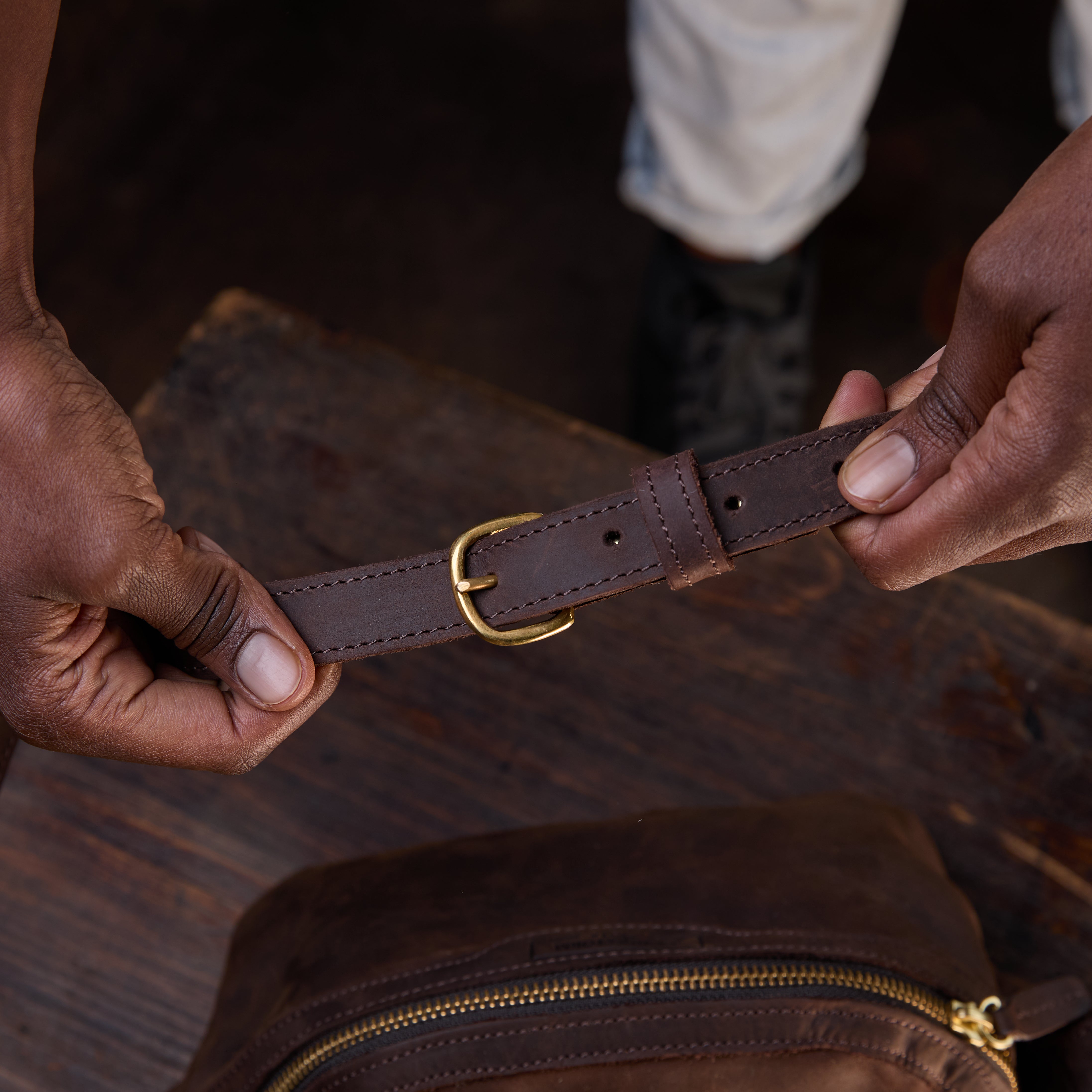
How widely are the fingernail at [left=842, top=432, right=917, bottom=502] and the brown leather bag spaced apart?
292 mm

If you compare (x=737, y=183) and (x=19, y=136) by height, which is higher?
(x=19, y=136)

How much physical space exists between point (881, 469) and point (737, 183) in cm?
82

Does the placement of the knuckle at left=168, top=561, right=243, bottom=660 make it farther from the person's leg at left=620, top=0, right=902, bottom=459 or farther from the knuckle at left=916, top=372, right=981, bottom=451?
the person's leg at left=620, top=0, right=902, bottom=459

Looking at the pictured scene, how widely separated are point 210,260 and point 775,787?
1531 mm

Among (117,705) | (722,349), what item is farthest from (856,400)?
(722,349)

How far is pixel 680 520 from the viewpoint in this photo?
584 millimetres

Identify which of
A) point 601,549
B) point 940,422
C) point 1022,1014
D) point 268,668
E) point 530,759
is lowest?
point 530,759

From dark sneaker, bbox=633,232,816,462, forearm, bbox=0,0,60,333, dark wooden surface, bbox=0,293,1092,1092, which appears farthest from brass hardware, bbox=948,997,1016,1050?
dark sneaker, bbox=633,232,816,462

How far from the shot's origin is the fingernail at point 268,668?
1.98 feet

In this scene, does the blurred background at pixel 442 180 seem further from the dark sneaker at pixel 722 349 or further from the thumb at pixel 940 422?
the thumb at pixel 940 422

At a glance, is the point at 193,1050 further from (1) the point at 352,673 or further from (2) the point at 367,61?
(2) the point at 367,61

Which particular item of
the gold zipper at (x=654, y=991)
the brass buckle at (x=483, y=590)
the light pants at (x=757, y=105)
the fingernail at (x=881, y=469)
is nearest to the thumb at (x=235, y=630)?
the brass buckle at (x=483, y=590)

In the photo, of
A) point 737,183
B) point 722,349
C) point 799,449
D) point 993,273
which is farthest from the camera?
point 722,349

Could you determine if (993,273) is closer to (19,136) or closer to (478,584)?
(478,584)
